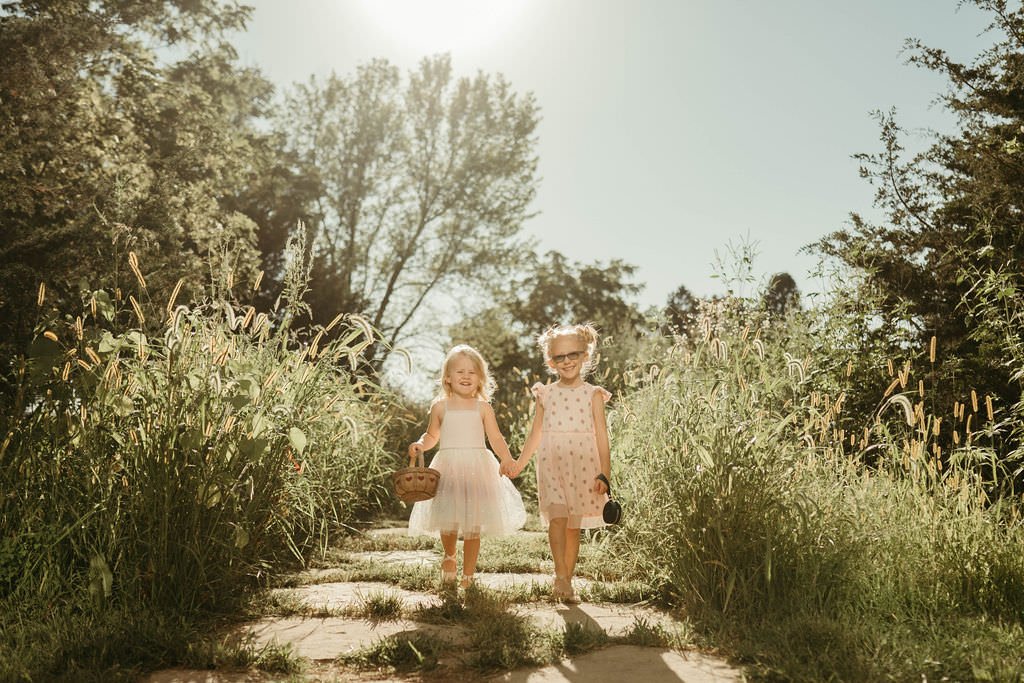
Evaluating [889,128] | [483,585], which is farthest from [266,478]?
[889,128]

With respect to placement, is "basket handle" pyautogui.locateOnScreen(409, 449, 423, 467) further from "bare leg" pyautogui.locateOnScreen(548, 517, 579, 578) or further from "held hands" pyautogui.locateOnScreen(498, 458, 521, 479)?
"bare leg" pyautogui.locateOnScreen(548, 517, 579, 578)

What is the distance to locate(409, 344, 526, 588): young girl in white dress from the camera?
4195 mm

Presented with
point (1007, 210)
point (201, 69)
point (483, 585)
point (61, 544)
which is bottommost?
point (483, 585)

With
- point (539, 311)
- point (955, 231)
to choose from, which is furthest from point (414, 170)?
point (955, 231)

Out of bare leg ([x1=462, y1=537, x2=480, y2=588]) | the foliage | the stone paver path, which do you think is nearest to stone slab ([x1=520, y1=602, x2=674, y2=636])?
the stone paver path

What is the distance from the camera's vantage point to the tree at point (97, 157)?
288 inches

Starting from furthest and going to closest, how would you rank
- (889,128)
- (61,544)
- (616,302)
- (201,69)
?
1. (616,302)
2. (201,69)
3. (889,128)
4. (61,544)

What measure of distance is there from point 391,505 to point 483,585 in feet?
14.3

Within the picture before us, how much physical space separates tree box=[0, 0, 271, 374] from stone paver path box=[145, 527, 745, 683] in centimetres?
213

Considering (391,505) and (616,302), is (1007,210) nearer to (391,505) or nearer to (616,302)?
(391,505)

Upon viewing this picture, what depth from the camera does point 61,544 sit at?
3.63m

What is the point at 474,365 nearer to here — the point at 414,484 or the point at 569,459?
the point at 569,459

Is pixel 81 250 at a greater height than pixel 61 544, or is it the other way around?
pixel 81 250

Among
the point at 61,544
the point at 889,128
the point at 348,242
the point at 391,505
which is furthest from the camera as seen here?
the point at 348,242
